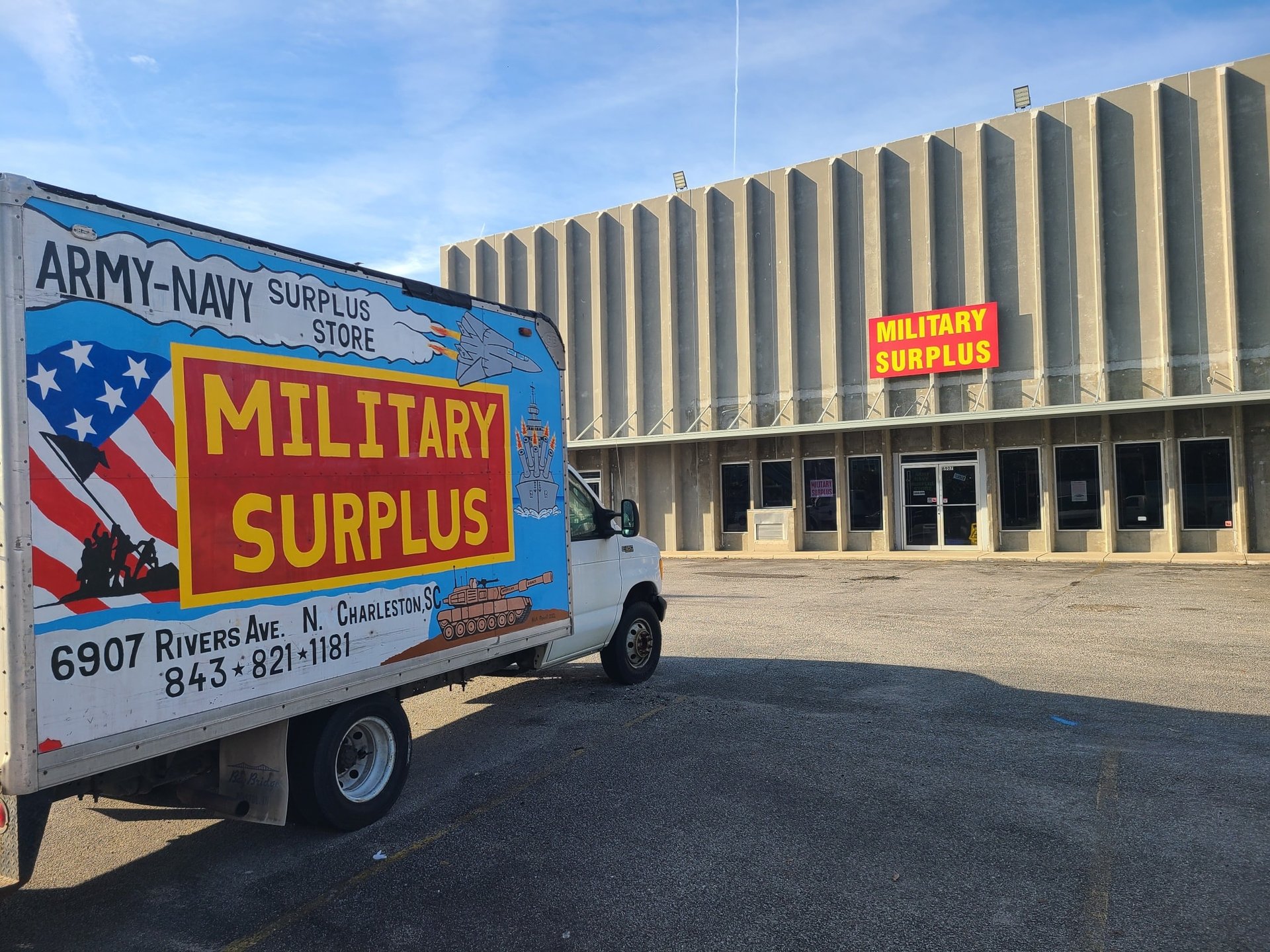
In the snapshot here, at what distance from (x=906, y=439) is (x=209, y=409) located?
21060mm

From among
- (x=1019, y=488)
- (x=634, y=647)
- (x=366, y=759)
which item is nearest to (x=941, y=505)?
(x=1019, y=488)

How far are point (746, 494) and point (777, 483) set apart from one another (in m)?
1.01

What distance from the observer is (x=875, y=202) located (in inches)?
930

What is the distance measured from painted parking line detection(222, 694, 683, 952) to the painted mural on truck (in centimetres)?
103

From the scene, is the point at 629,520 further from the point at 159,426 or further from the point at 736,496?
the point at 736,496

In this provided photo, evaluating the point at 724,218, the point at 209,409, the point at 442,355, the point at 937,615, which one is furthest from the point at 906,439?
the point at 209,409

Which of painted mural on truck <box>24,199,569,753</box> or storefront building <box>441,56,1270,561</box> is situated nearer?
painted mural on truck <box>24,199,569,753</box>

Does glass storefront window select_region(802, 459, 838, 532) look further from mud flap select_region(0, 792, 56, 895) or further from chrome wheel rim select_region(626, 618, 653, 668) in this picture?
mud flap select_region(0, 792, 56, 895)

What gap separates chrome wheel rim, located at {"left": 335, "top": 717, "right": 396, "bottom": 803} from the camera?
17.8 ft

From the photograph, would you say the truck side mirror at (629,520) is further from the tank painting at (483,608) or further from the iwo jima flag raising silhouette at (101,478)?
the iwo jima flag raising silhouette at (101,478)

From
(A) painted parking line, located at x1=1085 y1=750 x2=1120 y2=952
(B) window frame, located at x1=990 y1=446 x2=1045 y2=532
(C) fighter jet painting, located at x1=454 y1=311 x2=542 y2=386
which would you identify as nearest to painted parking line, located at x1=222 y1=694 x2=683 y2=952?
(C) fighter jet painting, located at x1=454 y1=311 x2=542 y2=386

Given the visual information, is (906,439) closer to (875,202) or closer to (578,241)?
(875,202)

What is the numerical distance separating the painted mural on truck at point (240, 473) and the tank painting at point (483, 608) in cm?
2

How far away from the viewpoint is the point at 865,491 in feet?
78.7
